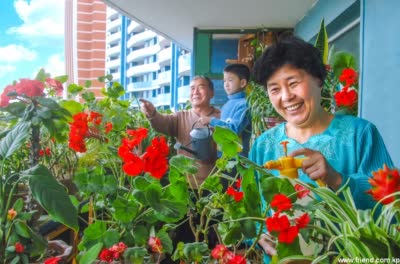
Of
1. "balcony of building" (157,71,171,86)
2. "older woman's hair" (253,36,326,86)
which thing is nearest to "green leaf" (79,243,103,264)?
"older woman's hair" (253,36,326,86)

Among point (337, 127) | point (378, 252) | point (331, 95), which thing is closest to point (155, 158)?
point (378, 252)

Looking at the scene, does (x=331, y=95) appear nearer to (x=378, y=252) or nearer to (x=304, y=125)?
(x=304, y=125)

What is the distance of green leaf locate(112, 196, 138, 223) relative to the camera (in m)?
0.75

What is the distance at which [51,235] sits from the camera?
1244 mm

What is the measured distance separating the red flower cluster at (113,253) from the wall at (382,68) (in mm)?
1374

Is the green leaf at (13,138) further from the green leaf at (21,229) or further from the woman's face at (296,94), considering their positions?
the woman's face at (296,94)

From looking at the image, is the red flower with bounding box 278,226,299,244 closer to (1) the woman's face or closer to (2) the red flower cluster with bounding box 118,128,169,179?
(2) the red flower cluster with bounding box 118,128,169,179

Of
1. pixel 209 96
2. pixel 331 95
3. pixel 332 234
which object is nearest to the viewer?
pixel 332 234

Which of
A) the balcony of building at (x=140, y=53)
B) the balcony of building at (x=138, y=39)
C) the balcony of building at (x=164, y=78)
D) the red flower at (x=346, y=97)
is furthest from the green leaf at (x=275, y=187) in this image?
the balcony of building at (x=138, y=39)

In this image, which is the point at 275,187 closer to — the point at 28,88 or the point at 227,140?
the point at 227,140

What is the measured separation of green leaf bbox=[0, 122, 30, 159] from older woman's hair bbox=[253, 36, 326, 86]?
597 mm

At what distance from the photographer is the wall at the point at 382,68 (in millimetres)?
1648

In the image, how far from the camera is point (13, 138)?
701 millimetres

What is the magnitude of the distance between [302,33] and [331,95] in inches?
95.9
